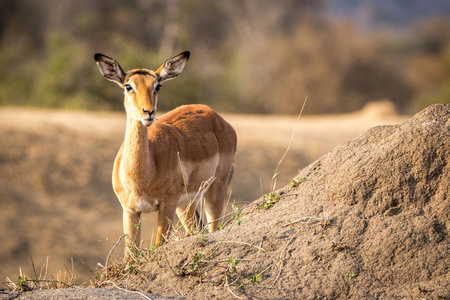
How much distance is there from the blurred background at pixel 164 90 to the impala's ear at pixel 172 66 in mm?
1878

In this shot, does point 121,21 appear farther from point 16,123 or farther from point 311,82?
point 16,123

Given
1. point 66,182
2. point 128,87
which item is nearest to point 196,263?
point 128,87

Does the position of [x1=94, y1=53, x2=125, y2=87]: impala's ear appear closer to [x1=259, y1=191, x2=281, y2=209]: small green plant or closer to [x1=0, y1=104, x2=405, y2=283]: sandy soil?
[x1=259, y1=191, x2=281, y2=209]: small green plant

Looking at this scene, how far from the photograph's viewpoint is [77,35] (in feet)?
127

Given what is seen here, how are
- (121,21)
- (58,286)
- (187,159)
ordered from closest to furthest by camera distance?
(58,286) → (187,159) → (121,21)

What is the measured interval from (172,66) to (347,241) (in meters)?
3.22

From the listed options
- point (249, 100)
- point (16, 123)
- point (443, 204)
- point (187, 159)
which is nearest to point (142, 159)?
point (187, 159)

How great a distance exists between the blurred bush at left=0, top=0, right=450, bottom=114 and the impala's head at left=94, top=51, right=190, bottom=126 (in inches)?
628

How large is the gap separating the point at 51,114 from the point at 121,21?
24.6 metres

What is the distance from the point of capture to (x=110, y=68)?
7.37m

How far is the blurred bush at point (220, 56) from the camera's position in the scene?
2519cm

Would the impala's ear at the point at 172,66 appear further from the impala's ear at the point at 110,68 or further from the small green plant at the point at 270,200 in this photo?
the small green plant at the point at 270,200

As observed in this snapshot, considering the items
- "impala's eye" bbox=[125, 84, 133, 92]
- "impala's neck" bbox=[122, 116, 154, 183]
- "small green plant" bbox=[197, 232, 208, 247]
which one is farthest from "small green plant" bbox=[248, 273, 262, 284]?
"impala's eye" bbox=[125, 84, 133, 92]

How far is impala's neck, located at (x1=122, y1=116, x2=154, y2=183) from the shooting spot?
23.6ft
